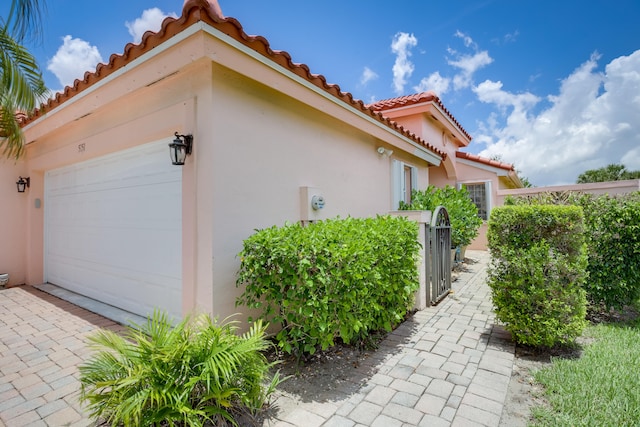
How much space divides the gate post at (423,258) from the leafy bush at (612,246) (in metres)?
1.74

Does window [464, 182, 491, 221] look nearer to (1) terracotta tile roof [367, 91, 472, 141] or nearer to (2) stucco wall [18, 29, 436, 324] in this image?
(1) terracotta tile roof [367, 91, 472, 141]

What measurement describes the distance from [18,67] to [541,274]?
34.6 ft

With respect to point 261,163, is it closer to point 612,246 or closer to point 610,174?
point 612,246

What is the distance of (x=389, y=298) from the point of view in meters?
4.48

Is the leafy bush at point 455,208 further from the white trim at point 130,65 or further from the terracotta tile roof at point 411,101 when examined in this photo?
the white trim at point 130,65

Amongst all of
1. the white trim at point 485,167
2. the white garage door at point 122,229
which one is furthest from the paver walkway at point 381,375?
the white trim at point 485,167

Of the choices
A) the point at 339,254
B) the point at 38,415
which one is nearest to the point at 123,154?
the point at 38,415

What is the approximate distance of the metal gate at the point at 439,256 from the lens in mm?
6738

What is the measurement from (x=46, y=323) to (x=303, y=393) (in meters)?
5.63

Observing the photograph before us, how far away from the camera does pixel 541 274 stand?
432 cm

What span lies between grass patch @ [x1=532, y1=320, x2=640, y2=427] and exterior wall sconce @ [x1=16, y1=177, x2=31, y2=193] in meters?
12.8

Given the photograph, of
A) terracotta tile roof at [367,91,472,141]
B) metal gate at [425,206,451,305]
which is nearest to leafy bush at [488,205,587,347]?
metal gate at [425,206,451,305]

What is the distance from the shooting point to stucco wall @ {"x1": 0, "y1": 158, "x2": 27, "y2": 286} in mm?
8734

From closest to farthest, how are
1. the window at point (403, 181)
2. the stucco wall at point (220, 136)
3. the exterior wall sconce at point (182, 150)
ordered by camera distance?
the stucco wall at point (220, 136) < the exterior wall sconce at point (182, 150) < the window at point (403, 181)
